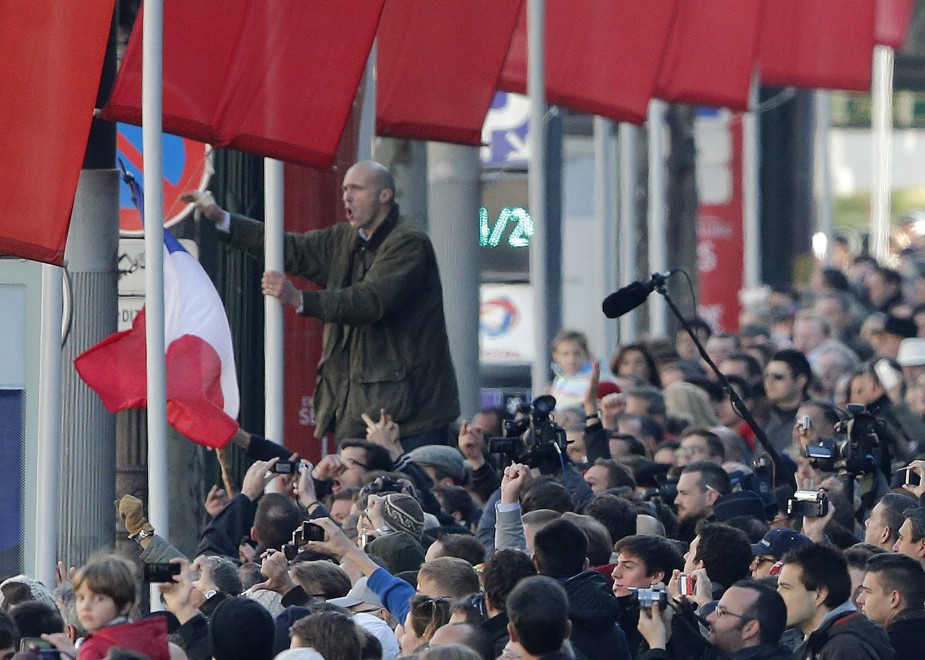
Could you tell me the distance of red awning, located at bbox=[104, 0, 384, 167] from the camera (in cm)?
1182

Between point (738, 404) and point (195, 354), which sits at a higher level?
point (195, 354)

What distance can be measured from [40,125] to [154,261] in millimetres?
887

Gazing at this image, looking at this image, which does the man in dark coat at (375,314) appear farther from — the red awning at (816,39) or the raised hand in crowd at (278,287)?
the red awning at (816,39)

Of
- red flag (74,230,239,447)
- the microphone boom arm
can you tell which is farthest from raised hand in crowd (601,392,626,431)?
red flag (74,230,239,447)

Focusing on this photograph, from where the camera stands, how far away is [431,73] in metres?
14.7

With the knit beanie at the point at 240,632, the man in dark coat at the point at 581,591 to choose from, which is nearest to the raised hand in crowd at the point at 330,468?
the man in dark coat at the point at 581,591

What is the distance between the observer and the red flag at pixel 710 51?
19.8m

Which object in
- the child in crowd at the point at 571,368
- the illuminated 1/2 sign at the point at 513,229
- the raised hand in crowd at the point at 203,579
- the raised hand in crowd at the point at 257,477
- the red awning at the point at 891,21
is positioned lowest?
the raised hand in crowd at the point at 203,579

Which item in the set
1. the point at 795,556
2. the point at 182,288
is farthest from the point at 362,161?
the point at 795,556

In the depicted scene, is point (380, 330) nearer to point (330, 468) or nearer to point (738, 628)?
point (330, 468)

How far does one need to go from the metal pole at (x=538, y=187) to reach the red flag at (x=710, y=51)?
3.19 meters

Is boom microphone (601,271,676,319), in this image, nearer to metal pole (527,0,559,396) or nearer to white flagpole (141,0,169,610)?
white flagpole (141,0,169,610)

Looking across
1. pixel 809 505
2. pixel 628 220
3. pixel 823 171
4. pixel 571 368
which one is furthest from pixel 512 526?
pixel 823 171

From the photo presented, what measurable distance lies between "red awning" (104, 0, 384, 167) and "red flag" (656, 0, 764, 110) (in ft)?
23.9
